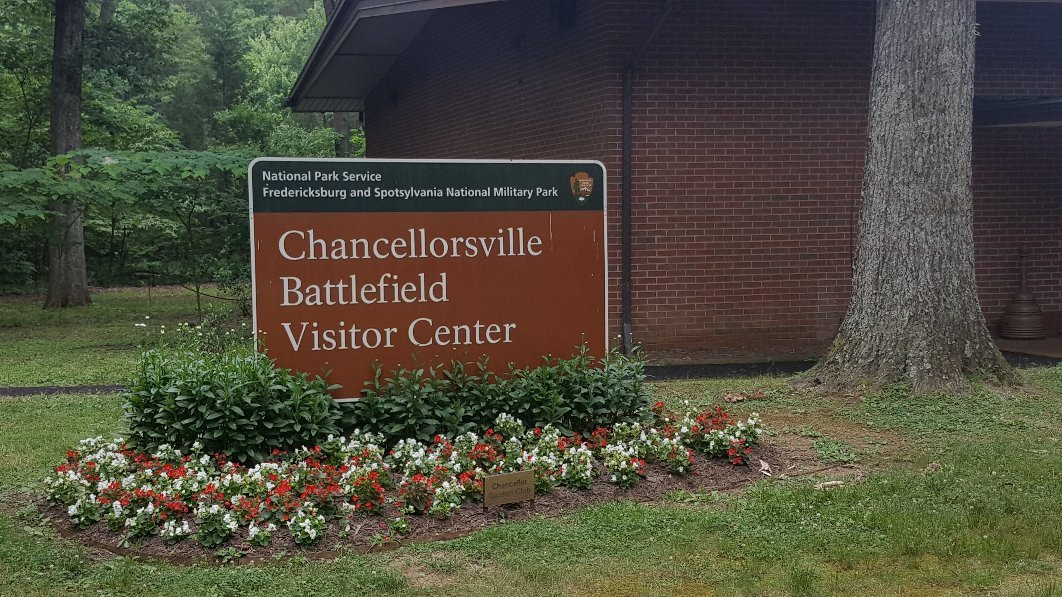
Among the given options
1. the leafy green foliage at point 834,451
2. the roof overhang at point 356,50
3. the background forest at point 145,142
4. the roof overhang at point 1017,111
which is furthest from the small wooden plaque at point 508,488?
the background forest at point 145,142

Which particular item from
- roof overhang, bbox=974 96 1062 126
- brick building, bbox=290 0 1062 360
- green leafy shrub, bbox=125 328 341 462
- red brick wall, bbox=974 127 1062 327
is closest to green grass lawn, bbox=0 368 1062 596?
green leafy shrub, bbox=125 328 341 462

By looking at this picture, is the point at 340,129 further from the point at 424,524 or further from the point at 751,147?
the point at 424,524

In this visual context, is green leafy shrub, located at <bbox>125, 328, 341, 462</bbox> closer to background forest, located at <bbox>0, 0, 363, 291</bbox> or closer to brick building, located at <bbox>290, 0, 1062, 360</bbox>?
brick building, located at <bbox>290, 0, 1062, 360</bbox>

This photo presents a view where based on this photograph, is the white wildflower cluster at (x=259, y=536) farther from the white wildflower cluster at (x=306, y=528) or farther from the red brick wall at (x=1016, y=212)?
the red brick wall at (x=1016, y=212)

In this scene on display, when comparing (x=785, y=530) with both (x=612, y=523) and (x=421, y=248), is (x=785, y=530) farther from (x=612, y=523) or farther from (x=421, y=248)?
(x=421, y=248)

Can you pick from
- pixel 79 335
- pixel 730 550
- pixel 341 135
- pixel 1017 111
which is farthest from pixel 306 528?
pixel 341 135

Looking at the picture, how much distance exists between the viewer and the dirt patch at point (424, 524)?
194 inches

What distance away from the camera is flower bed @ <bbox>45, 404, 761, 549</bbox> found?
16.7 ft

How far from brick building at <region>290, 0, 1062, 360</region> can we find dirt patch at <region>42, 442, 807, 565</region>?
19.2ft

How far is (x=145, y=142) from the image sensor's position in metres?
29.0

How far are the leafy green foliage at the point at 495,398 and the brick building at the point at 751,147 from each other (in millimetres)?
5214

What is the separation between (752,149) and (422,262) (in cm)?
672

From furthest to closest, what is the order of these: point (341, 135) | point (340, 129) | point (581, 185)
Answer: point (340, 129) < point (341, 135) < point (581, 185)

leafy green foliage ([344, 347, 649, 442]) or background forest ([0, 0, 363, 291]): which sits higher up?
background forest ([0, 0, 363, 291])
